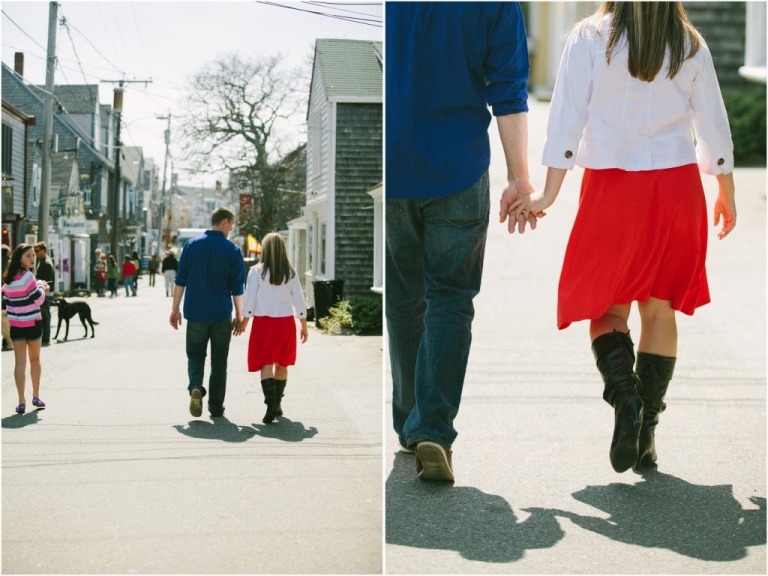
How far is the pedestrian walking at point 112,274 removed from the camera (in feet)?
8.75

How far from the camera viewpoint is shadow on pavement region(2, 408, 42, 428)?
244 cm

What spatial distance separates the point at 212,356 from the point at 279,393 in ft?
0.68

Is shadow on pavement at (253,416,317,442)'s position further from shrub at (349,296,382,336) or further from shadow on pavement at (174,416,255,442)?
shrub at (349,296,382,336)

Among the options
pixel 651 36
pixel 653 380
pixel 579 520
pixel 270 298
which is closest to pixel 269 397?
pixel 270 298

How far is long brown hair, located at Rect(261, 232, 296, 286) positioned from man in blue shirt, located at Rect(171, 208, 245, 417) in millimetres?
67

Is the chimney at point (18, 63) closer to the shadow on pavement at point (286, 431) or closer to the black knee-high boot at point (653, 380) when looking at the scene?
the shadow on pavement at point (286, 431)

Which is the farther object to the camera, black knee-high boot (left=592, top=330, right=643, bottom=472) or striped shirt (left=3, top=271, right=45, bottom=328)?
black knee-high boot (left=592, top=330, right=643, bottom=472)

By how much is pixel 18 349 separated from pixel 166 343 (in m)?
0.38

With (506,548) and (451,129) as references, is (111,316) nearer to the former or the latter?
(451,129)

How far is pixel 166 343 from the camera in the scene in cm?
256

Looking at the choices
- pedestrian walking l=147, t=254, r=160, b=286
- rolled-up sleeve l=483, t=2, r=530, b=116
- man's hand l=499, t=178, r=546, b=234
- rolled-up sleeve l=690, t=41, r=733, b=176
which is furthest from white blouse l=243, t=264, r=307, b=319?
rolled-up sleeve l=690, t=41, r=733, b=176

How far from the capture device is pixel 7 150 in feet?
8.20

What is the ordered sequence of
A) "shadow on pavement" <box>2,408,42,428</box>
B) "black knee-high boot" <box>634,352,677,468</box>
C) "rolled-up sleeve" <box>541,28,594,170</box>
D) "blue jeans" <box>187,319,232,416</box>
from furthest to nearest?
"black knee-high boot" <box>634,352,677,468</box>
"rolled-up sleeve" <box>541,28,594,170</box>
"blue jeans" <box>187,319,232,416</box>
"shadow on pavement" <box>2,408,42,428</box>

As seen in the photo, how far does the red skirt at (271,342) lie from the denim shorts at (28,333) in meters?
0.56
